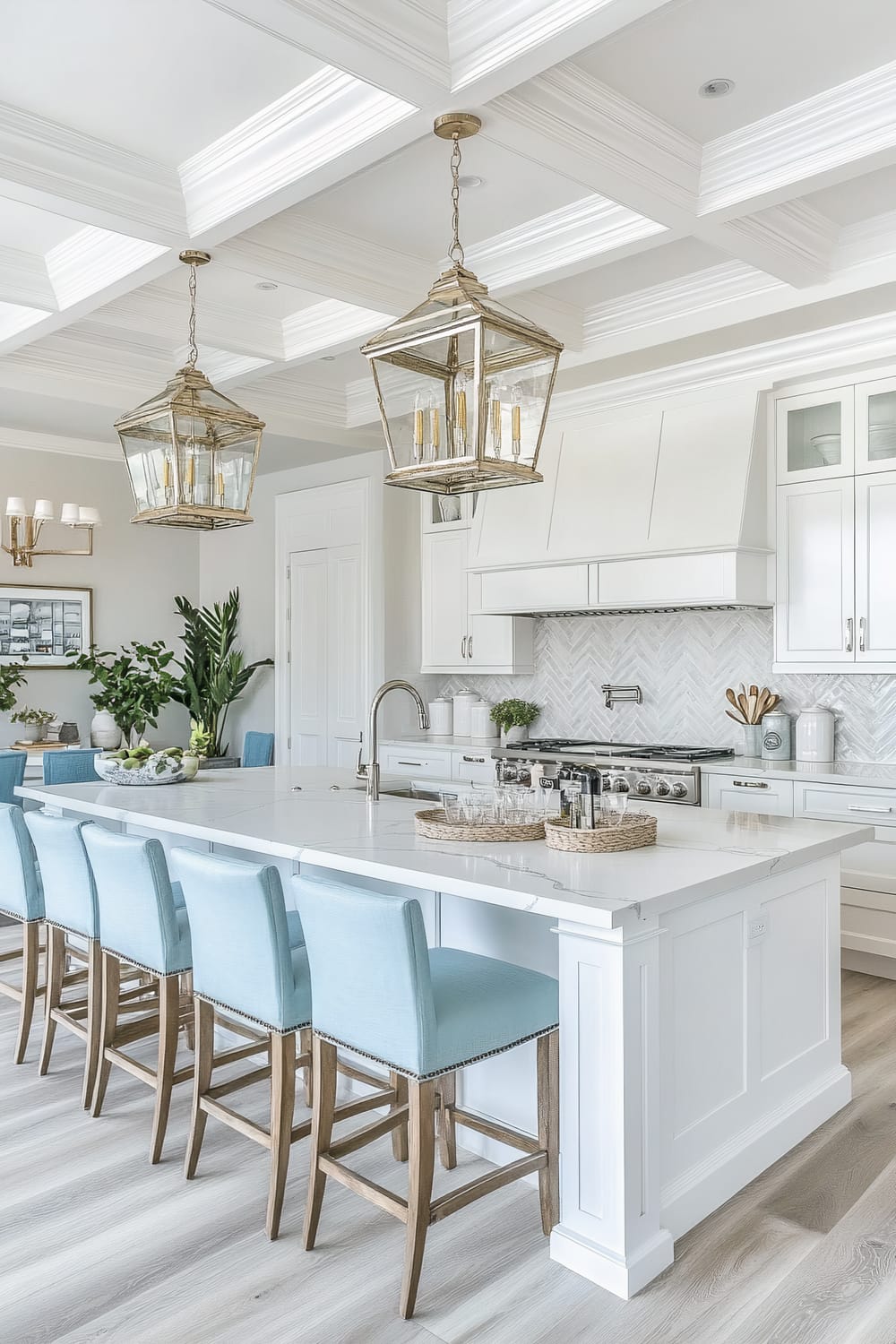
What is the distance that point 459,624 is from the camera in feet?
20.3

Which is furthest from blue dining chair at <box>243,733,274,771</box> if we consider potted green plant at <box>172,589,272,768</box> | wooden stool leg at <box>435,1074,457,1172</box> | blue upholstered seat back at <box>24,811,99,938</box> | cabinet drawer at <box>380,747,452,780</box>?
wooden stool leg at <box>435,1074,457,1172</box>

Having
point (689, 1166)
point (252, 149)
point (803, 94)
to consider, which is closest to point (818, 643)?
point (803, 94)

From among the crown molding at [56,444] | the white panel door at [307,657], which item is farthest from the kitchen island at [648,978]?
the crown molding at [56,444]

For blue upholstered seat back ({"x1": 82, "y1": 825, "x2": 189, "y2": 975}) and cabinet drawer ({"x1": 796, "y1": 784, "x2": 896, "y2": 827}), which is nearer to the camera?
blue upholstered seat back ({"x1": 82, "y1": 825, "x2": 189, "y2": 975})

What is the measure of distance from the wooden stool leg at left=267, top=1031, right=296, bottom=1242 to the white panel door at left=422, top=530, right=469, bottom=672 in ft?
12.8

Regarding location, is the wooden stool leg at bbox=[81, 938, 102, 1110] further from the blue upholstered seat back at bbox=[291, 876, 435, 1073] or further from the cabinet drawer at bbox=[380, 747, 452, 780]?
the cabinet drawer at bbox=[380, 747, 452, 780]

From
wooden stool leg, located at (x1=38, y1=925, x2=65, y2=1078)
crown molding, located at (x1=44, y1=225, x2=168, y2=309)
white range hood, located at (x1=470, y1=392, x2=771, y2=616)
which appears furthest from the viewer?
white range hood, located at (x1=470, y1=392, x2=771, y2=616)

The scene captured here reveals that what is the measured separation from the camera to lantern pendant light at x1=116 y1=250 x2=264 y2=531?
338cm

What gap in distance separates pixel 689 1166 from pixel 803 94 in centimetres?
294

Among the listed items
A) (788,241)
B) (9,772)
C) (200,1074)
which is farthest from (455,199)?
(9,772)

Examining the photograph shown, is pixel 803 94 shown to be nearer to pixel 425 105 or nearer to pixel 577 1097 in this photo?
pixel 425 105

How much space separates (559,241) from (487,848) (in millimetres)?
2371

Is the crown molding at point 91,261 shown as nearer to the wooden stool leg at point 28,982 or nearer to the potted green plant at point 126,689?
the wooden stool leg at point 28,982

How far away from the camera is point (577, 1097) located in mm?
2148
